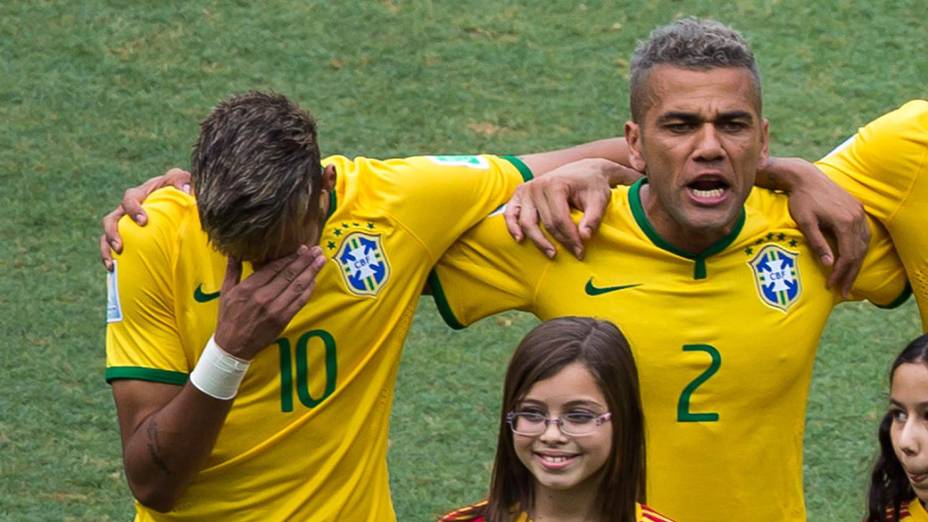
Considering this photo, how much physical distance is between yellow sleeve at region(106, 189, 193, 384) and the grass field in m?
2.55

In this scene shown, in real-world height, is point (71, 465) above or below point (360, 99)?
below

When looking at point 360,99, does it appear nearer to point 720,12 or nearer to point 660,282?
point 720,12

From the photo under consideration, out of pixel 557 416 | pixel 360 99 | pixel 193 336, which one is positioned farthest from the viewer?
pixel 360 99

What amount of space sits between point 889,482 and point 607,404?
0.74 meters

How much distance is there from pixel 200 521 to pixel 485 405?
2.76 m

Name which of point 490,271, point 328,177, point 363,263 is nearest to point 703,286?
point 490,271

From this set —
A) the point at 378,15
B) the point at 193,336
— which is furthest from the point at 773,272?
the point at 378,15

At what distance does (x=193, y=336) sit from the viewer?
3.65 metres

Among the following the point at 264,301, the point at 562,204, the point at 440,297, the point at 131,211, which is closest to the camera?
the point at 264,301

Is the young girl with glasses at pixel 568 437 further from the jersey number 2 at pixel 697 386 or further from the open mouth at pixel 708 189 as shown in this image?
the open mouth at pixel 708 189

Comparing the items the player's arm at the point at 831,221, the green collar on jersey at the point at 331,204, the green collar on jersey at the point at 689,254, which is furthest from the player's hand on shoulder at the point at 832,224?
the green collar on jersey at the point at 331,204

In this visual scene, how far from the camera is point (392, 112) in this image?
7867 millimetres

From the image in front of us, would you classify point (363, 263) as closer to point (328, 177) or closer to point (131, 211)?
point (328, 177)

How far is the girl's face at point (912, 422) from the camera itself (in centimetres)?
347
